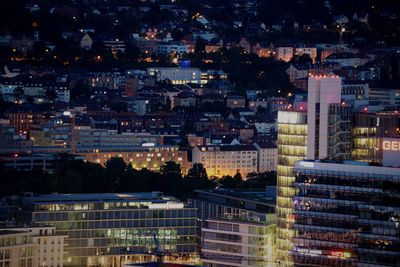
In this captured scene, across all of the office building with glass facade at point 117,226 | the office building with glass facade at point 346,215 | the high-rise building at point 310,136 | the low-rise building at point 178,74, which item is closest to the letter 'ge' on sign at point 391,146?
the office building with glass facade at point 346,215

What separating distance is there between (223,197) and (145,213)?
251cm

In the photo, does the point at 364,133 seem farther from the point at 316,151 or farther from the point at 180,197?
the point at 180,197

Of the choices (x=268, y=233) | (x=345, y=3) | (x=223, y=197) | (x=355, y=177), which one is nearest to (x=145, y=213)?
(x=223, y=197)

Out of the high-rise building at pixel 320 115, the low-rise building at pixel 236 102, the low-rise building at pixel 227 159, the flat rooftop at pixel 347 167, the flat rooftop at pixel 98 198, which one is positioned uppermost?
the low-rise building at pixel 236 102

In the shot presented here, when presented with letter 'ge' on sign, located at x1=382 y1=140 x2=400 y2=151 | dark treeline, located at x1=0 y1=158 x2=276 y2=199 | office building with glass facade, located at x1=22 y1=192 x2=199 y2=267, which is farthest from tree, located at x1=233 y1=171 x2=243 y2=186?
letter 'ge' on sign, located at x1=382 y1=140 x2=400 y2=151

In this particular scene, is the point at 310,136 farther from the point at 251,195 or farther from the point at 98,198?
the point at 98,198

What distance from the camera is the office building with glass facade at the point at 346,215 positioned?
2569 inches

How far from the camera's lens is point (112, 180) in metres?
99.2

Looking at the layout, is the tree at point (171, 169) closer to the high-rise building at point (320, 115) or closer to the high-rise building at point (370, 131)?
the high-rise building at point (320, 115)

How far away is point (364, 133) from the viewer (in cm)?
7394

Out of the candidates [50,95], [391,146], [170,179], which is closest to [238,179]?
[170,179]

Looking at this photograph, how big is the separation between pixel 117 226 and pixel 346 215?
1634 cm

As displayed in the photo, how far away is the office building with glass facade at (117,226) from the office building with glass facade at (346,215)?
38.9 feet

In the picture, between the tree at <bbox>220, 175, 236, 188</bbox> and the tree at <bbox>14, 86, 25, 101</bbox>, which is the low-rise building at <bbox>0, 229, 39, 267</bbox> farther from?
the tree at <bbox>14, 86, 25, 101</bbox>
